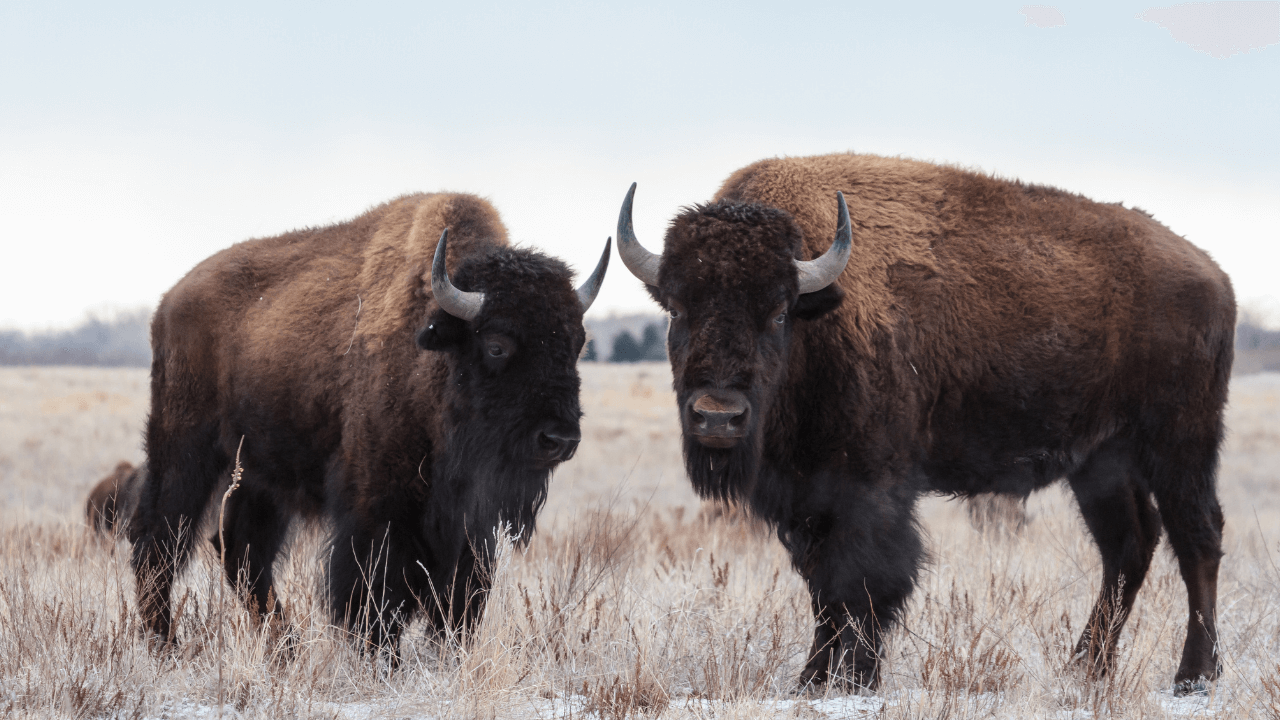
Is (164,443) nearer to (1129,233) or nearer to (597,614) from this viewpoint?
(597,614)

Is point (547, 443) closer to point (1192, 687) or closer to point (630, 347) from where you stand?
point (1192, 687)

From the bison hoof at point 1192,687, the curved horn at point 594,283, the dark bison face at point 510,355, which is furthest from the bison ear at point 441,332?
the bison hoof at point 1192,687

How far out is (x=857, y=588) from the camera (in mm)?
4977

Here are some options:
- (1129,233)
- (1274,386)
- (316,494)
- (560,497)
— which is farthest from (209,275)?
(1274,386)

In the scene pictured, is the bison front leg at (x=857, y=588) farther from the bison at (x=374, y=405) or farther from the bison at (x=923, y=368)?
the bison at (x=374, y=405)


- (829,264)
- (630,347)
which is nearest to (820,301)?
(829,264)

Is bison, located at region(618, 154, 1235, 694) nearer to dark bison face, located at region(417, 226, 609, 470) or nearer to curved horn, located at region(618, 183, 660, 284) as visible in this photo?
Answer: curved horn, located at region(618, 183, 660, 284)

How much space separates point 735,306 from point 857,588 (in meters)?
1.46

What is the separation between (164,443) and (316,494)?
117 centimetres

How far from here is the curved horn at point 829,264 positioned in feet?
16.3

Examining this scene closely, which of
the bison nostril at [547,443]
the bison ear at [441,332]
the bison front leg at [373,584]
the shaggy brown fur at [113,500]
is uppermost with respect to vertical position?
the bison ear at [441,332]

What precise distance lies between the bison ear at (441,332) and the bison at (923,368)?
0.94 metres

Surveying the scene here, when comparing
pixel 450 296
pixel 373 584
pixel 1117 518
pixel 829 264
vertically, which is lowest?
pixel 373 584

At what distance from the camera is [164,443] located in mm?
6531
